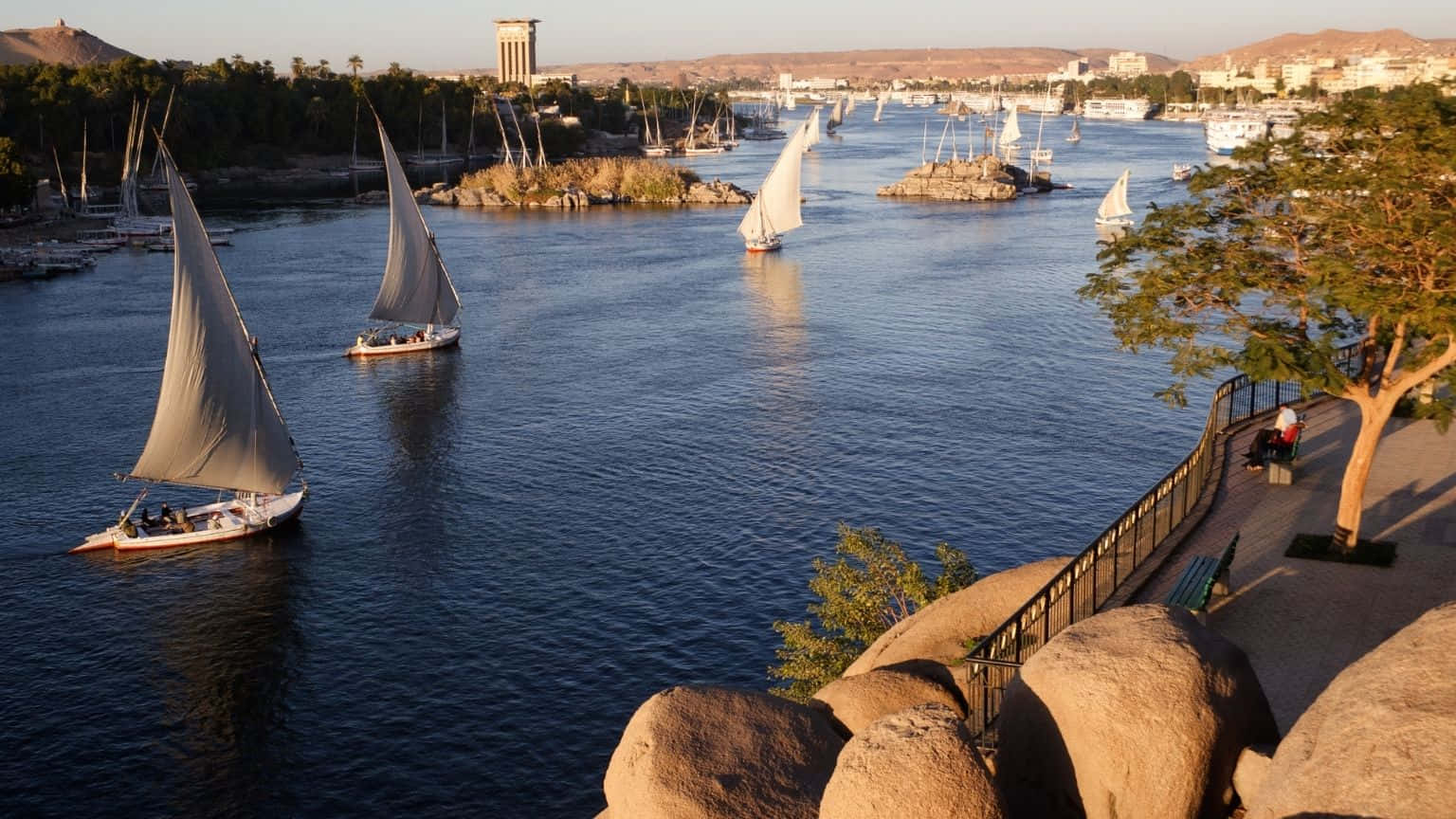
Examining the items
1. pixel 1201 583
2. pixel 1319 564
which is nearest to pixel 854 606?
pixel 1201 583

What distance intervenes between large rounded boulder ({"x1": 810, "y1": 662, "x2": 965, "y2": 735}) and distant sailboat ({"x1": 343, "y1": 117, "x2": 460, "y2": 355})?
4666cm

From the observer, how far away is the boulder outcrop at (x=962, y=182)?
407 feet

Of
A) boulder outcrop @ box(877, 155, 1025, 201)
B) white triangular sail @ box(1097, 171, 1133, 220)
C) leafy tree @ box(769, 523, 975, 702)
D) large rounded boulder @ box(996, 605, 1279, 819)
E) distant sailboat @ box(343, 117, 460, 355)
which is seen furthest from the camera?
boulder outcrop @ box(877, 155, 1025, 201)

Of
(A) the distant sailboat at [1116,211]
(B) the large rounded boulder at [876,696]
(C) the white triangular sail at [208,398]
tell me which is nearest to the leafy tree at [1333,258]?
(B) the large rounded boulder at [876,696]

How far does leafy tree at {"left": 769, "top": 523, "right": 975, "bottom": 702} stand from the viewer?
844 inches

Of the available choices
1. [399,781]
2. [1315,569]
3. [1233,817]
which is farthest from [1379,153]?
[399,781]

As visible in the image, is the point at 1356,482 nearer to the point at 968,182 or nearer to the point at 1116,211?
the point at 1116,211

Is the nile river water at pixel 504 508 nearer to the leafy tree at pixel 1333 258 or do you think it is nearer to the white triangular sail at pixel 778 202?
the white triangular sail at pixel 778 202

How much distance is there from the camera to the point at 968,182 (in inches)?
4993

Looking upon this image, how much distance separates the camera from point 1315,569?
1880 centimetres

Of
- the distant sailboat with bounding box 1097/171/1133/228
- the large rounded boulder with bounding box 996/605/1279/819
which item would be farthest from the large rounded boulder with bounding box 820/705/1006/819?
the distant sailboat with bounding box 1097/171/1133/228

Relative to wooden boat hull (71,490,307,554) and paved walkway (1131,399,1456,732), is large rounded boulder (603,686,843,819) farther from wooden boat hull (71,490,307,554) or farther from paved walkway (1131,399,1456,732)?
wooden boat hull (71,490,307,554)

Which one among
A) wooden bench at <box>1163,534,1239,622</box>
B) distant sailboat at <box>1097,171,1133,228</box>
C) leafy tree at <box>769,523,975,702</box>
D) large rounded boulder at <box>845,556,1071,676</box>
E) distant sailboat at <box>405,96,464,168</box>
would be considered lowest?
leafy tree at <box>769,523,975,702</box>

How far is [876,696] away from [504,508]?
25220 millimetres
